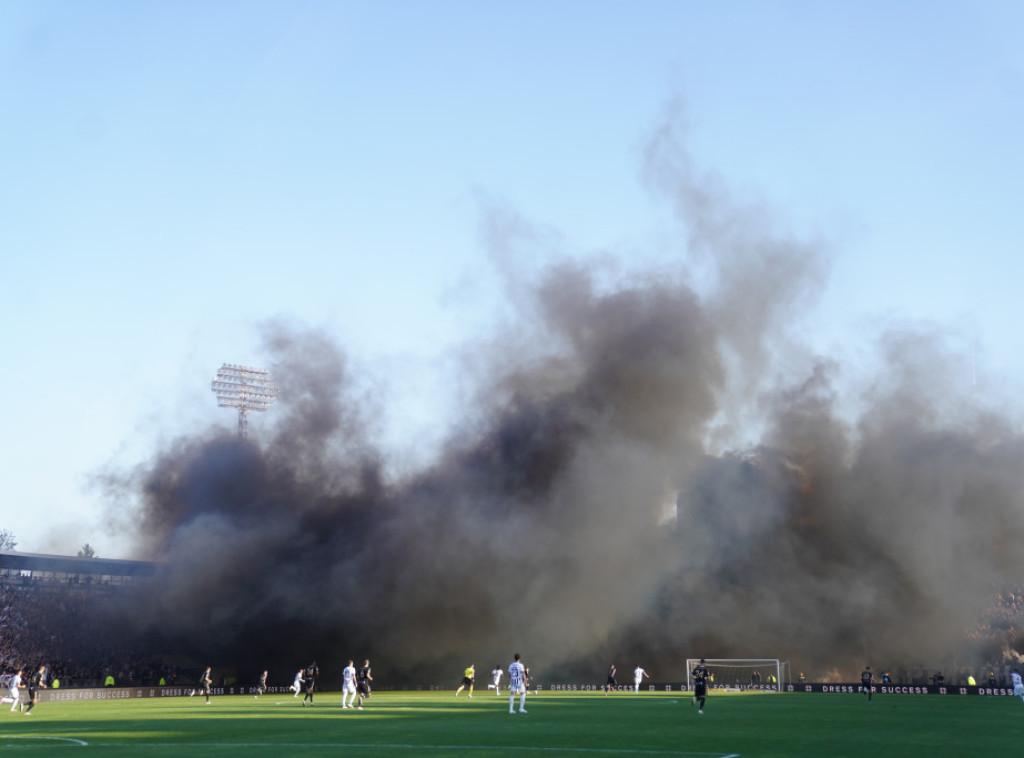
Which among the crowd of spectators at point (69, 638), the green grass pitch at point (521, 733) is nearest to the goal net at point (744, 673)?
the green grass pitch at point (521, 733)

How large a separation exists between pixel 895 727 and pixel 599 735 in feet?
38.9

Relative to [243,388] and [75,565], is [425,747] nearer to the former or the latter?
[75,565]

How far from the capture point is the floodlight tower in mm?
142250

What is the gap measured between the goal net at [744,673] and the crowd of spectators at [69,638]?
182 feet

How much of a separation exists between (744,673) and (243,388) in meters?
84.0

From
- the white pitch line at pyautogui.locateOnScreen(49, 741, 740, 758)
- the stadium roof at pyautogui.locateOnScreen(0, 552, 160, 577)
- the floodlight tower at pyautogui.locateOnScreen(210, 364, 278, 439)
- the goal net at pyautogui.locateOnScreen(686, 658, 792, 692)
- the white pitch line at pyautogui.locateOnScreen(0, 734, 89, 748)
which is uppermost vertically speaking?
the floodlight tower at pyautogui.locateOnScreen(210, 364, 278, 439)

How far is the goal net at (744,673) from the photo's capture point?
94312 mm

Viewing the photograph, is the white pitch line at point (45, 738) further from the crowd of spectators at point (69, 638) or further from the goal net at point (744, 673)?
the goal net at point (744, 673)

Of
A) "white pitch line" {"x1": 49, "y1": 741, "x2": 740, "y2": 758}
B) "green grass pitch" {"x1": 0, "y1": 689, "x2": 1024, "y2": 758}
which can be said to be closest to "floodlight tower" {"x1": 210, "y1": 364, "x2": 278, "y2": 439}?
"green grass pitch" {"x1": 0, "y1": 689, "x2": 1024, "y2": 758}

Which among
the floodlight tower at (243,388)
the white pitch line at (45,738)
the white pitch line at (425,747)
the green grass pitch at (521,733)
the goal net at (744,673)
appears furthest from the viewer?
the floodlight tower at (243,388)

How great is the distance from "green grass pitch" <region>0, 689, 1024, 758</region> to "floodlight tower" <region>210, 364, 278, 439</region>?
98959 mm

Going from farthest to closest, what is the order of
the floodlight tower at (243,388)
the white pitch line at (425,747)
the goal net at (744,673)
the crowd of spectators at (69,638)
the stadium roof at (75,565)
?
the floodlight tower at (243,388) < the stadium roof at (75,565) < the crowd of spectators at (69,638) < the goal net at (744,673) < the white pitch line at (425,747)

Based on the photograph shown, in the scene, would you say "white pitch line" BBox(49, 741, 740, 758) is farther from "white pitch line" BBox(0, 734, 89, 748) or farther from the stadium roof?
the stadium roof

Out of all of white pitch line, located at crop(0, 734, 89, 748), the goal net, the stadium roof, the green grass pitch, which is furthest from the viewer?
the stadium roof
